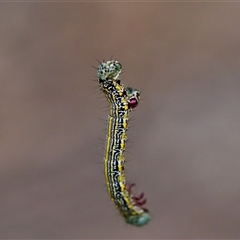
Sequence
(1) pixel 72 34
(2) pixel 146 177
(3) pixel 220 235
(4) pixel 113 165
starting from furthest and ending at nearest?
(1) pixel 72 34
(2) pixel 146 177
(3) pixel 220 235
(4) pixel 113 165

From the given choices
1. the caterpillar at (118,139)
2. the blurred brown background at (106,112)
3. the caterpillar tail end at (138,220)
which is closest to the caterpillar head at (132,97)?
the caterpillar at (118,139)

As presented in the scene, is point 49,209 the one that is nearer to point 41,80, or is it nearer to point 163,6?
point 41,80

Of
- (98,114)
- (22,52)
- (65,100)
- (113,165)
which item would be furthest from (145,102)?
(113,165)

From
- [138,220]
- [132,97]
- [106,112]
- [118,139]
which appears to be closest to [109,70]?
[132,97]

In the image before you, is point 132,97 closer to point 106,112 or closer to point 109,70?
point 109,70

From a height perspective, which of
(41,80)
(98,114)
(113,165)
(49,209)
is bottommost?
(113,165)

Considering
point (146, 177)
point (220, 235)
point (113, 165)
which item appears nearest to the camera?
point (113, 165)

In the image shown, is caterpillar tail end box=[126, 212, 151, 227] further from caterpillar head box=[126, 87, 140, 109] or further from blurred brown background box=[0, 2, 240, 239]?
blurred brown background box=[0, 2, 240, 239]
